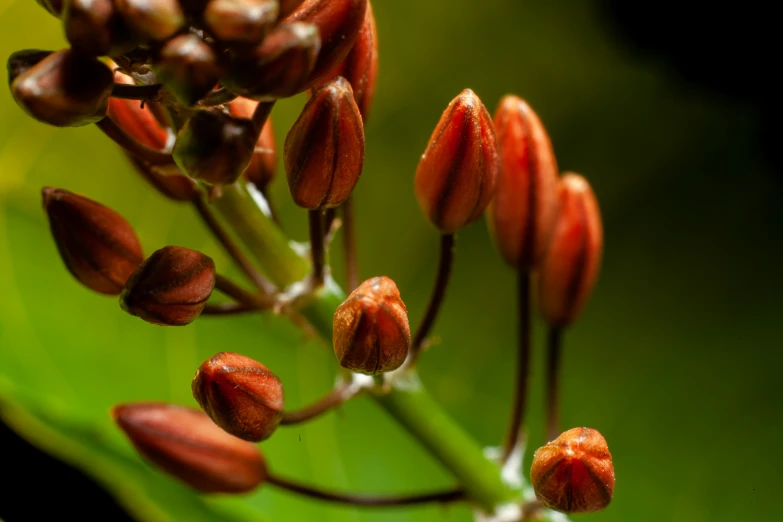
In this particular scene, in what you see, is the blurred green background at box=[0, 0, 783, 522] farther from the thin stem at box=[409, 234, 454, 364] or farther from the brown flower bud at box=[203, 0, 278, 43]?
the brown flower bud at box=[203, 0, 278, 43]

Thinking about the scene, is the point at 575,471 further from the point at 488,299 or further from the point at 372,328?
the point at 488,299

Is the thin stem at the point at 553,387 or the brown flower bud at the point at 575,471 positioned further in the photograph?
the thin stem at the point at 553,387

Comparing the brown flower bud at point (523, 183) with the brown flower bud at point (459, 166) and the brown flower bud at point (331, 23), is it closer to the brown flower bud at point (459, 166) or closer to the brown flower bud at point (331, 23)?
the brown flower bud at point (459, 166)

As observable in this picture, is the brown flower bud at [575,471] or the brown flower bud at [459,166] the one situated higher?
the brown flower bud at [459,166]

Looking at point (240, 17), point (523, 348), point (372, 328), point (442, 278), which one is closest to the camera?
point (240, 17)

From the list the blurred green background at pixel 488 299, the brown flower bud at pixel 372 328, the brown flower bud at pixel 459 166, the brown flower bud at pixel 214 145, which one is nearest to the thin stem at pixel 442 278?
the brown flower bud at pixel 459 166

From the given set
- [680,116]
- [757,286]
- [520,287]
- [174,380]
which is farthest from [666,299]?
[174,380]

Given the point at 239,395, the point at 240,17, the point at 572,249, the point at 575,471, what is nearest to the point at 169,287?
the point at 239,395
